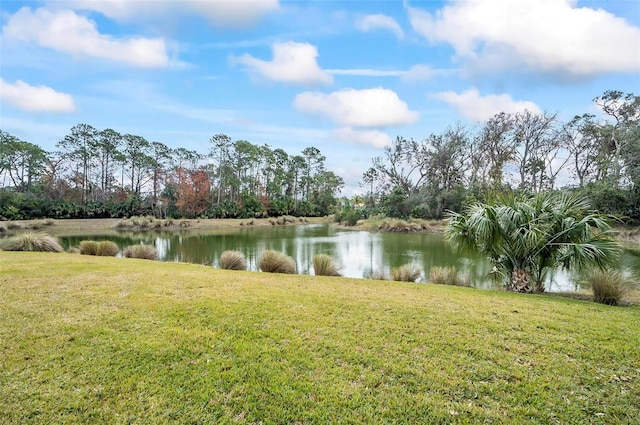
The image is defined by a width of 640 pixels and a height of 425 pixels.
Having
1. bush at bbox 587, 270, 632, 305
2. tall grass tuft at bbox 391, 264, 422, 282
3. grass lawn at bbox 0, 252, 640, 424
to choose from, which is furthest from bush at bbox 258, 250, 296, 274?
bush at bbox 587, 270, 632, 305

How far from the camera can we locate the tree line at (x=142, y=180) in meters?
29.7

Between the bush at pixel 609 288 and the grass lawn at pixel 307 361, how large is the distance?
1.05 meters

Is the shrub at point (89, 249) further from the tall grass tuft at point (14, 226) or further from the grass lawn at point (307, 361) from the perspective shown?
the tall grass tuft at point (14, 226)

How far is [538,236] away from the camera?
17.7ft

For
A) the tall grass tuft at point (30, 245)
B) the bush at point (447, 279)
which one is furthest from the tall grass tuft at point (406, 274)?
the tall grass tuft at point (30, 245)

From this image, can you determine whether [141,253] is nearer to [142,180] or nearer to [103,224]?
[103,224]

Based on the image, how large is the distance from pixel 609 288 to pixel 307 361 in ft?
16.8

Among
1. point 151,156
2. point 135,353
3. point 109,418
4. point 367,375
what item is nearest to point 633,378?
point 367,375

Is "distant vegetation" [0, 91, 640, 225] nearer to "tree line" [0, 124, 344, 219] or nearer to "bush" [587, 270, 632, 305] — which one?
"tree line" [0, 124, 344, 219]

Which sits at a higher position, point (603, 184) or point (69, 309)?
point (603, 184)

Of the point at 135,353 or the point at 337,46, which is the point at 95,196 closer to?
the point at 337,46

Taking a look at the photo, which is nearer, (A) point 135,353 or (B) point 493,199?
(A) point 135,353

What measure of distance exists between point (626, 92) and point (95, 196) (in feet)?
155

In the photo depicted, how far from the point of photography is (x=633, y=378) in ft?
7.52
